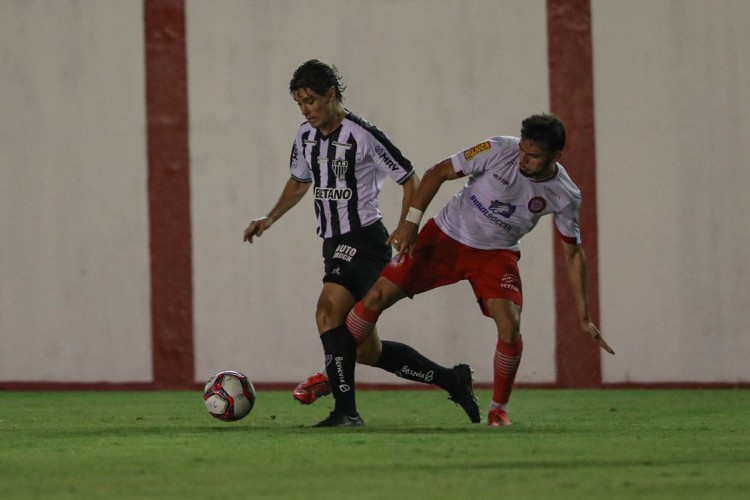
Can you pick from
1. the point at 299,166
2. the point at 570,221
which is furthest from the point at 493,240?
the point at 299,166

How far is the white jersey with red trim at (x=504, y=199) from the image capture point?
6.02 meters

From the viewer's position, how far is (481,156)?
19.8ft

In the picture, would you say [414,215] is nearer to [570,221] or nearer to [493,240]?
[493,240]

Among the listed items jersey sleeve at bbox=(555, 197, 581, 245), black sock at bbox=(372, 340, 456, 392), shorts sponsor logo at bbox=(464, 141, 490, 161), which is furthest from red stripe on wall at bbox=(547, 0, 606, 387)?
shorts sponsor logo at bbox=(464, 141, 490, 161)

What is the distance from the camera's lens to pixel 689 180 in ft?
29.5

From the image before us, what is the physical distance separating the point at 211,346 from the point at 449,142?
2166 mm

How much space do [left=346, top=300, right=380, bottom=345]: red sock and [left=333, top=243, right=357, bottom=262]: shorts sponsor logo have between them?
23cm

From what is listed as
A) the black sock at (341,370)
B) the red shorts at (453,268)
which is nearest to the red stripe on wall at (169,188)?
the red shorts at (453,268)

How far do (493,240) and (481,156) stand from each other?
41 centimetres

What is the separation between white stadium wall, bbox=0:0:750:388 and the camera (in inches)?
355

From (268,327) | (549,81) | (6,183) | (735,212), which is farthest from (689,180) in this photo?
(6,183)

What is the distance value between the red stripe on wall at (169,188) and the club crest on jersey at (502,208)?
364 centimetres

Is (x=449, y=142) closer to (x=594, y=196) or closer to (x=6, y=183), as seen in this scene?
(x=594, y=196)

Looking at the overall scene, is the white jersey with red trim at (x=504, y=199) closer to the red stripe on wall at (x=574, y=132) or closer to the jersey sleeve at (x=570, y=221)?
the jersey sleeve at (x=570, y=221)
